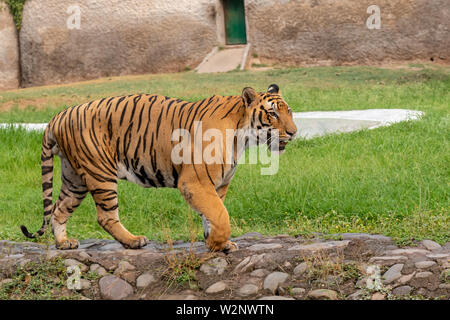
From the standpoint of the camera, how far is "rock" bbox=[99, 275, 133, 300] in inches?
185

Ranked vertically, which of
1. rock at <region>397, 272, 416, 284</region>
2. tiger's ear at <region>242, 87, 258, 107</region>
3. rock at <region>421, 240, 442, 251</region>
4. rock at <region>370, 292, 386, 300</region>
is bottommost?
rock at <region>370, 292, 386, 300</region>

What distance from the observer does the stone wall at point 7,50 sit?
2210 centimetres

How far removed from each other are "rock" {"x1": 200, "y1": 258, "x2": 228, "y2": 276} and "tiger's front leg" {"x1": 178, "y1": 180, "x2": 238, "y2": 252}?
0.13 meters

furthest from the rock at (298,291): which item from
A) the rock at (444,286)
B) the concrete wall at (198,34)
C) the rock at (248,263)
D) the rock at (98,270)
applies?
the concrete wall at (198,34)

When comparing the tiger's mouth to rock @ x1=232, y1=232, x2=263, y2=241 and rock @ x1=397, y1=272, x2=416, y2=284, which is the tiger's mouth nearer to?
rock @ x1=232, y1=232, x2=263, y2=241

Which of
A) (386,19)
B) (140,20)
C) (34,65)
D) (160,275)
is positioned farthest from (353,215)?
(34,65)

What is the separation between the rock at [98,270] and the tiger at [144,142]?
0.39 meters

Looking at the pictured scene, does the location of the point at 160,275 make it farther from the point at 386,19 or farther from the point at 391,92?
the point at 386,19

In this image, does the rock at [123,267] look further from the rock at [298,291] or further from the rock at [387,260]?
the rock at [387,260]

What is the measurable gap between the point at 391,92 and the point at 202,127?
9.07 m

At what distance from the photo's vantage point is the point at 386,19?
63.1ft

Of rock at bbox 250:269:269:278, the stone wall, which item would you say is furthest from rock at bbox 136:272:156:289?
the stone wall
